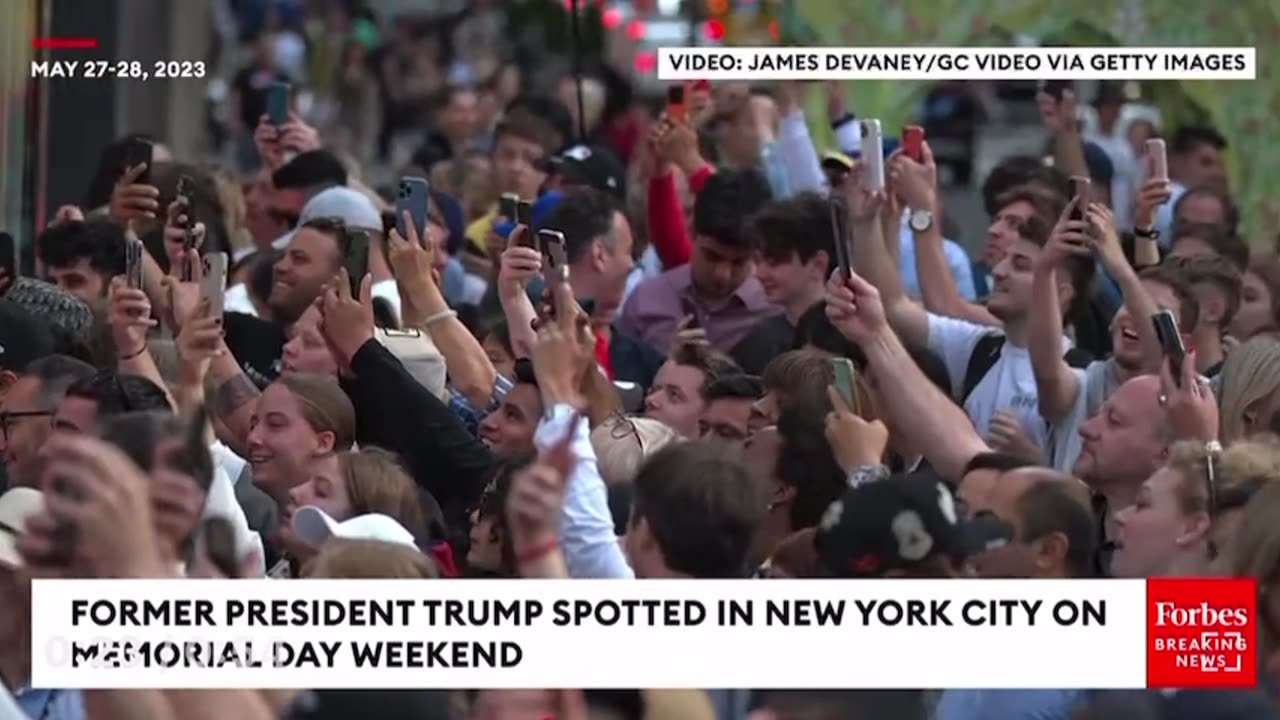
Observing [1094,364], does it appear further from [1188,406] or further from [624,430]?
[624,430]

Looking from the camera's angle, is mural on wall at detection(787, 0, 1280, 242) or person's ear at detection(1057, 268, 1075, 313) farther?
mural on wall at detection(787, 0, 1280, 242)

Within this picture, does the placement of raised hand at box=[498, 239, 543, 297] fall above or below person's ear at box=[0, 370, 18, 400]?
above

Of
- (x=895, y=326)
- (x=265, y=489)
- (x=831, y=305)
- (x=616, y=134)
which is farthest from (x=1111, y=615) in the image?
(x=616, y=134)

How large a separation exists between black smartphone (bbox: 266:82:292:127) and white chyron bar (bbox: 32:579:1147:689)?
5.61m

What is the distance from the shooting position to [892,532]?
4.74 m

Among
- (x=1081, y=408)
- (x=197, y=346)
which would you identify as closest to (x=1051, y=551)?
(x=1081, y=408)

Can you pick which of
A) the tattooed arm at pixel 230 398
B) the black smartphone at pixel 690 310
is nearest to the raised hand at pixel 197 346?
the tattooed arm at pixel 230 398

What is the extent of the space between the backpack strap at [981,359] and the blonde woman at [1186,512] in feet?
7.34

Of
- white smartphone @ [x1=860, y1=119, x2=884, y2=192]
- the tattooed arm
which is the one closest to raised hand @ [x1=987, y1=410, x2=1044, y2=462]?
white smartphone @ [x1=860, y1=119, x2=884, y2=192]

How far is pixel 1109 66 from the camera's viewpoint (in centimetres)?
798

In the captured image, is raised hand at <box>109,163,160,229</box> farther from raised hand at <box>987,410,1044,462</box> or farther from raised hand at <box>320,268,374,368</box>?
raised hand at <box>987,410,1044,462</box>

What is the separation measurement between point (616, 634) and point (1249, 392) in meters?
2.43

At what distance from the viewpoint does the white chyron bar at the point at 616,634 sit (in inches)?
176

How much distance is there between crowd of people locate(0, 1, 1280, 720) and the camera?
4.47m
